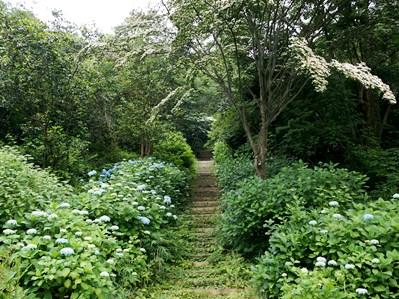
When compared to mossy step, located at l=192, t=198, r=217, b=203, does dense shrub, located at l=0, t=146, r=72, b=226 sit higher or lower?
higher

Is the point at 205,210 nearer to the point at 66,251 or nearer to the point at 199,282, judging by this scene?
the point at 199,282

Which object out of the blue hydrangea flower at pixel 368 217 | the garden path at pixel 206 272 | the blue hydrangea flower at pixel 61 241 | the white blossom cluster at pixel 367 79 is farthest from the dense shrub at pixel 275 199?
the blue hydrangea flower at pixel 61 241

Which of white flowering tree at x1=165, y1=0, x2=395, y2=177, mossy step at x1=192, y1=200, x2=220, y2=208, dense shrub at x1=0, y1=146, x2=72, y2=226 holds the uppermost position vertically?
white flowering tree at x1=165, y1=0, x2=395, y2=177

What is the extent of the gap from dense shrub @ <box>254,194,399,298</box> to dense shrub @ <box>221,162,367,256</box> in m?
0.56

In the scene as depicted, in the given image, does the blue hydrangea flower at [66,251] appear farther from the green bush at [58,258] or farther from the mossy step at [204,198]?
the mossy step at [204,198]

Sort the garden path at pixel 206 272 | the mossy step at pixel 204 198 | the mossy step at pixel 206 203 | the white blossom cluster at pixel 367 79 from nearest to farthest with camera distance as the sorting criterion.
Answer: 1. the garden path at pixel 206 272
2. the white blossom cluster at pixel 367 79
3. the mossy step at pixel 206 203
4. the mossy step at pixel 204 198

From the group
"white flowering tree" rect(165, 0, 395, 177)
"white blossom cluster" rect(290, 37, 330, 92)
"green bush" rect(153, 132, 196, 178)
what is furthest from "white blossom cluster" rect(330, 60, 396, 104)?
"green bush" rect(153, 132, 196, 178)

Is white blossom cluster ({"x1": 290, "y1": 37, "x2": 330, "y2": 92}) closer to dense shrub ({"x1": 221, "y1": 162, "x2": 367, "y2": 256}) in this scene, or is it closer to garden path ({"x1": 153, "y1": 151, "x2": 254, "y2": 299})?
dense shrub ({"x1": 221, "y1": 162, "x2": 367, "y2": 256})

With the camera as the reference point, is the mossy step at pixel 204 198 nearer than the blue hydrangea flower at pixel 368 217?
No

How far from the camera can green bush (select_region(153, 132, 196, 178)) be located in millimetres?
9955

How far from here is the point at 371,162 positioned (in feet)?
21.5

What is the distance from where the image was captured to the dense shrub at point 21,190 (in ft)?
10.4

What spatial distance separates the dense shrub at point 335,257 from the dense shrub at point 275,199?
Answer: 564 mm

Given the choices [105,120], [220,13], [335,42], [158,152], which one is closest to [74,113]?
[105,120]
